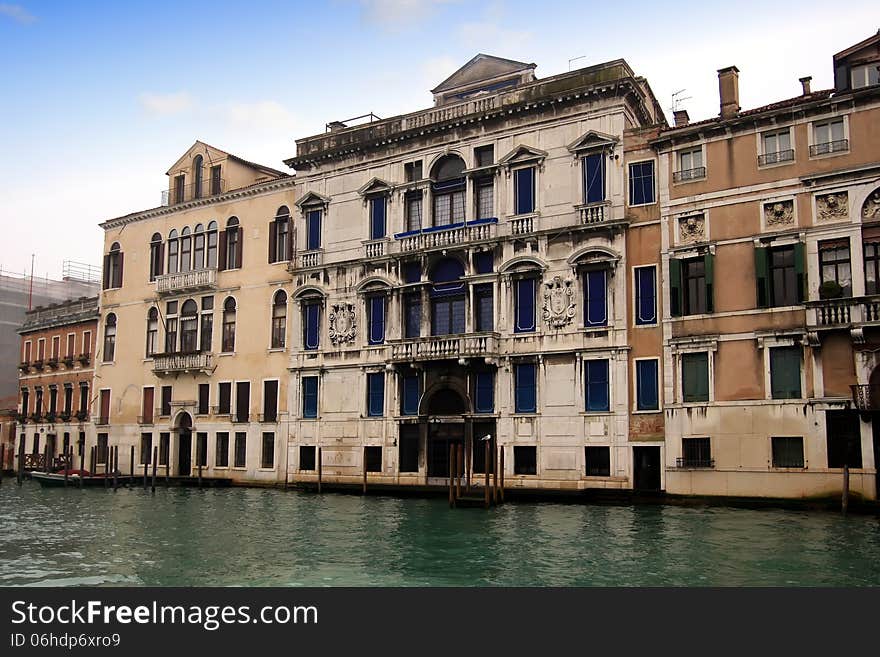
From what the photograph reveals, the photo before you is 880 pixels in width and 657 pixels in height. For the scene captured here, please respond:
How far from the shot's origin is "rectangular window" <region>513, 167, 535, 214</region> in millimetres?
28109

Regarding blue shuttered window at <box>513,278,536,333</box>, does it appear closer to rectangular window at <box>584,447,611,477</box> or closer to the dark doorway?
rectangular window at <box>584,447,611,477</box>

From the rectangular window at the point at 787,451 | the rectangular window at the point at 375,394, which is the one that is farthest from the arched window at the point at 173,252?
the rectangular window at the point at 787,451

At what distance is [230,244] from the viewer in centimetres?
3588

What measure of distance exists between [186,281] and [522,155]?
1556 cm

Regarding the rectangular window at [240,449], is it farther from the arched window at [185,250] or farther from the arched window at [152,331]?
the arched window at [185,250]

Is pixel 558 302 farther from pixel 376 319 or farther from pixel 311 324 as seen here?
pixel 311 324

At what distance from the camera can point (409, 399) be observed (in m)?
29.7

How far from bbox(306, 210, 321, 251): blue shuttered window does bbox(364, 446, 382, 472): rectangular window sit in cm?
772

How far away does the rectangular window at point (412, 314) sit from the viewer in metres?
30.1

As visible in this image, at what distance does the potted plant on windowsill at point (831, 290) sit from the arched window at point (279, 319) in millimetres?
18923

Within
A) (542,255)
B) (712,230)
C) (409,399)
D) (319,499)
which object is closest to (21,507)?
(319,499)

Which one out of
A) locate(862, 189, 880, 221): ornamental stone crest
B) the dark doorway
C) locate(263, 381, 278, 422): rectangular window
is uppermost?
locate(862, 189, 880, 221): ornamental stone crest

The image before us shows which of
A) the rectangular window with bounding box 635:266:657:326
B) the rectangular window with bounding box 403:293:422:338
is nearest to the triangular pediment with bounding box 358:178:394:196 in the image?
the rectangular window with bounding box 403:293:422:338
